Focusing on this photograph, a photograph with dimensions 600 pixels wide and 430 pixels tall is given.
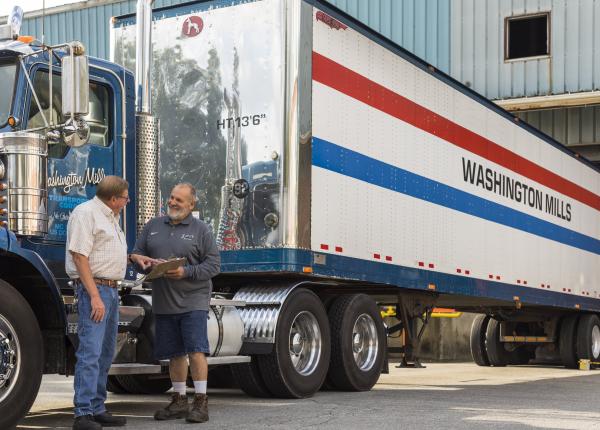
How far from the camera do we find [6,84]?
784 centimetres

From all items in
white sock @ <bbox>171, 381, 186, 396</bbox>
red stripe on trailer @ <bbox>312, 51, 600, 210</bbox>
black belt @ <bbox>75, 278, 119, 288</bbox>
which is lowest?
white sock @ <bbox>171, 381, 186, 396</bbox>

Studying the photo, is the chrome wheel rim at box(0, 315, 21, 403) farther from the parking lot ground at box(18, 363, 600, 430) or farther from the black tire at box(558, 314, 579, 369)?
the black tire at box(558, 314, 579, 369)

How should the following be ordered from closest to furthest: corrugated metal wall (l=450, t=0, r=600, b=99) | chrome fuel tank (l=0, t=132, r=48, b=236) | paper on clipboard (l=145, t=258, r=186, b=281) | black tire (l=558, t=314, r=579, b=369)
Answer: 1. chrome fuel tank (l=0, t=132, r=48, b=236)
2. paper on clipboard (l=145, t=258, r=186, b=281)
3. black tire (l=558, t=314, r=579, b=369)
4. corrugated metal wall (l=450, t=0, r=600, b=99)

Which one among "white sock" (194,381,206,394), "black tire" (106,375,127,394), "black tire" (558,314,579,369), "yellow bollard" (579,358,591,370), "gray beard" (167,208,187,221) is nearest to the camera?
"white sock" (194,381,206,394)

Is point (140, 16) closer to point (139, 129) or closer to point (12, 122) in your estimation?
point (139, 129)

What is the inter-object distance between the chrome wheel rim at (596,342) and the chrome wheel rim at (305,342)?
1009 cm

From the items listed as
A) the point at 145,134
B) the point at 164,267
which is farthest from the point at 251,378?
the point at 145,134

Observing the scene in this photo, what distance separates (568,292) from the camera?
18.3 m

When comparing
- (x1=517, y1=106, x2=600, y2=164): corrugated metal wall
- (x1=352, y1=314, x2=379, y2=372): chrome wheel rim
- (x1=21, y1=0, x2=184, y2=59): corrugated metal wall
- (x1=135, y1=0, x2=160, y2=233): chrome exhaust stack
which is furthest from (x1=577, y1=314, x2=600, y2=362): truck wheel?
(x1=135, y1=0, x2=160, y2=233): chrome exhaust stack

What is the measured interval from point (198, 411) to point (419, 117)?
5623 millimetres

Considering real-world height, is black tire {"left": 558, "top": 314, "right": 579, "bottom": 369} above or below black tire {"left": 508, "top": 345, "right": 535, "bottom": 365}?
above

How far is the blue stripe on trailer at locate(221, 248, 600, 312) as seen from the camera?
9.94 metres

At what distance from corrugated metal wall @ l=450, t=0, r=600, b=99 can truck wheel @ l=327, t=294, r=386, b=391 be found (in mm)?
11306

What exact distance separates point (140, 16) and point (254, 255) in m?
2.53
